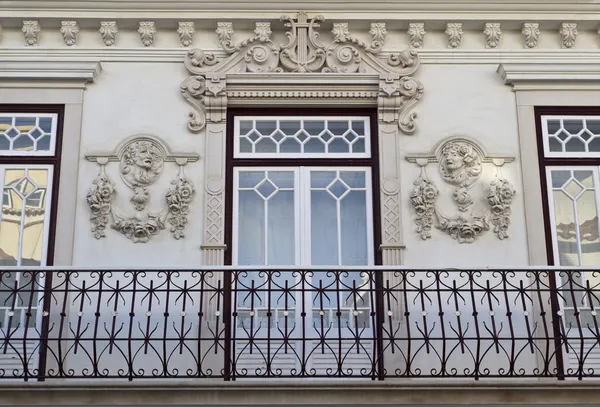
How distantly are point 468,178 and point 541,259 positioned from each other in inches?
40.9

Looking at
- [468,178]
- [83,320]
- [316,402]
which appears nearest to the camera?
[316,402]

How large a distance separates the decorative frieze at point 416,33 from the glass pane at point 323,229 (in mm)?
1826

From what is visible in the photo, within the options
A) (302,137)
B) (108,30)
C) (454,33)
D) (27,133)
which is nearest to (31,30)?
(108,30)

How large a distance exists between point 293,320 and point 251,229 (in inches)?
40.9

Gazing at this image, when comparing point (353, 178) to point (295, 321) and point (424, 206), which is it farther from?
point (295, 321)

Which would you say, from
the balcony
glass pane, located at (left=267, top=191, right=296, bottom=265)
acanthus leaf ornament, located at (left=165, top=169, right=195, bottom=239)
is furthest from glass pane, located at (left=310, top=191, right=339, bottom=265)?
acanthus leaf ornament, located at (left=165, top=169, right=195, bottom=239)

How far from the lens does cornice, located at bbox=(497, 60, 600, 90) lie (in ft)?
32.1

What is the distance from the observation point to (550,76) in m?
9.81

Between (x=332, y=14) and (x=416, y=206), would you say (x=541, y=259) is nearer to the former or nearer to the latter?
(x=416, y=206)

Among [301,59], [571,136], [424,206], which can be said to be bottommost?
[424,206]

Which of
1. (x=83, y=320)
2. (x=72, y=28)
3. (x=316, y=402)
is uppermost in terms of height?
(x=72, y=28)

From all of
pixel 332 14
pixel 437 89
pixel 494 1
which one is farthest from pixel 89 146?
Result: pixel 494 1

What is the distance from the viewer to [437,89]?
9.88 m

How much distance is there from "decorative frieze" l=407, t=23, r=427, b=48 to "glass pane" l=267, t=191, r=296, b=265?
2011 millimetres
